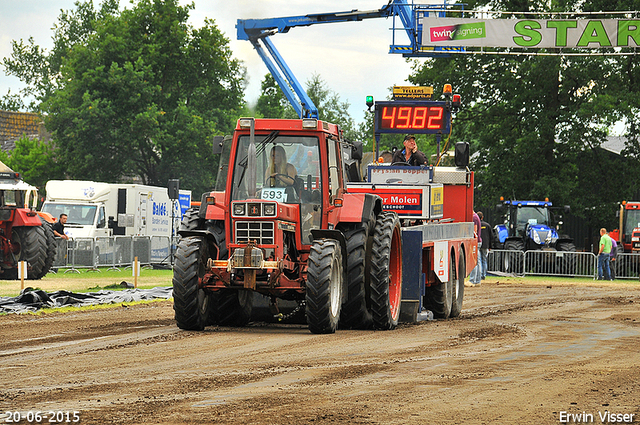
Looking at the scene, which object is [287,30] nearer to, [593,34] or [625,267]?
[593,34]

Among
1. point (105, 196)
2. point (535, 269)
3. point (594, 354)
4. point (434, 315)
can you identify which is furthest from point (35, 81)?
point (594, 354)

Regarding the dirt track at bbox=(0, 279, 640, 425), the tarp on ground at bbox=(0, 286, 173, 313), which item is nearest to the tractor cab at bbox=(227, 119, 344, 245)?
the dirt track at bbox=(0, 279, 640, 425)

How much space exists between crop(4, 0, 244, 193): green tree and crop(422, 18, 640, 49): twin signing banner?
2442 centimetres

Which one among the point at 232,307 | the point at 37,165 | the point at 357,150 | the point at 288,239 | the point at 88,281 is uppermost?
the point at 37,165

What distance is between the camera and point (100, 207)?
3117 centimetres

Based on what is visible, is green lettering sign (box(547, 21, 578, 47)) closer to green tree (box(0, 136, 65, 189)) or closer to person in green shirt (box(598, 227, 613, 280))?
person in green shirt (box(598, 227, 613, 280))

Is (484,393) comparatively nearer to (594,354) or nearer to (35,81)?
(594,354)

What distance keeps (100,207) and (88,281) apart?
26.8 feet

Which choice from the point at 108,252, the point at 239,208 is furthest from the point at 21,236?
the point at 239,208

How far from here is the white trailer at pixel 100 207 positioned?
3075 cm

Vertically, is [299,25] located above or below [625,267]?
above

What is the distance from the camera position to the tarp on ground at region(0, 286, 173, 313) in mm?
15141

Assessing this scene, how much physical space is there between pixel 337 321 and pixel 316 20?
70.3ft

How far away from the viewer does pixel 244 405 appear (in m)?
6.70
